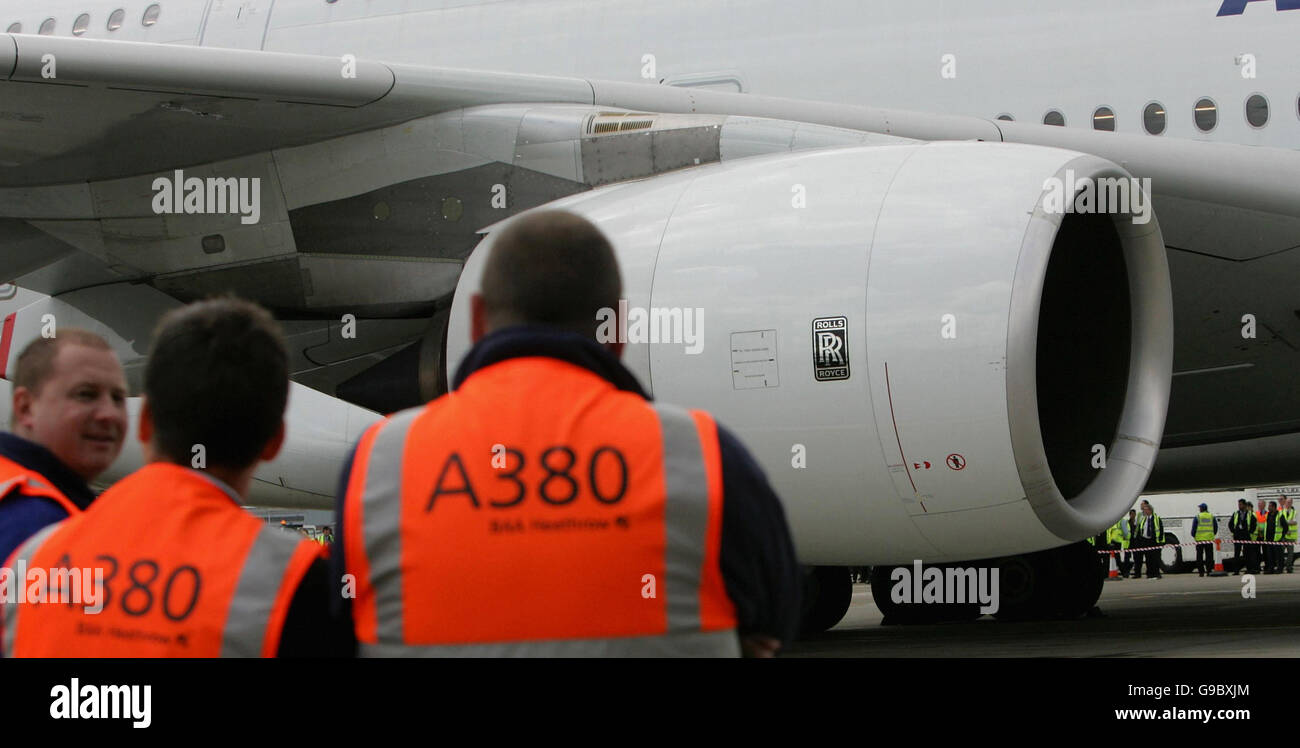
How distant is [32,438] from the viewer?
202 cm

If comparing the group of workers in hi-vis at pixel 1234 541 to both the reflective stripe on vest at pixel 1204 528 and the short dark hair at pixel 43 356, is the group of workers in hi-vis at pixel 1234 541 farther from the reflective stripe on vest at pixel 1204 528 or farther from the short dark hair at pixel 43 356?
the short dark hair at pixel 43 356

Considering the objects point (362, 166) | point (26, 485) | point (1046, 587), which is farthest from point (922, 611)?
point (26, 485)

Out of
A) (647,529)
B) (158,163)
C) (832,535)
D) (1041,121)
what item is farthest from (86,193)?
(647,529)

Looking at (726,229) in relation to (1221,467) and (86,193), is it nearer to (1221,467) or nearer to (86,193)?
(86,193)

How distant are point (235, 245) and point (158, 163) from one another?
443mm

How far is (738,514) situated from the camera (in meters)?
1.32

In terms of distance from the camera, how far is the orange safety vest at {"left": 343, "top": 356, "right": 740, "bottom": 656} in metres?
1.26

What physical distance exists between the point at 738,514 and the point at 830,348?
2.82m

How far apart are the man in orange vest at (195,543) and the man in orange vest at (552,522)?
10 cm

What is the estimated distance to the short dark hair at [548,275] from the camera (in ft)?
4.60

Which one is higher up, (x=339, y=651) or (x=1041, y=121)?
(x=1041, y=121)
